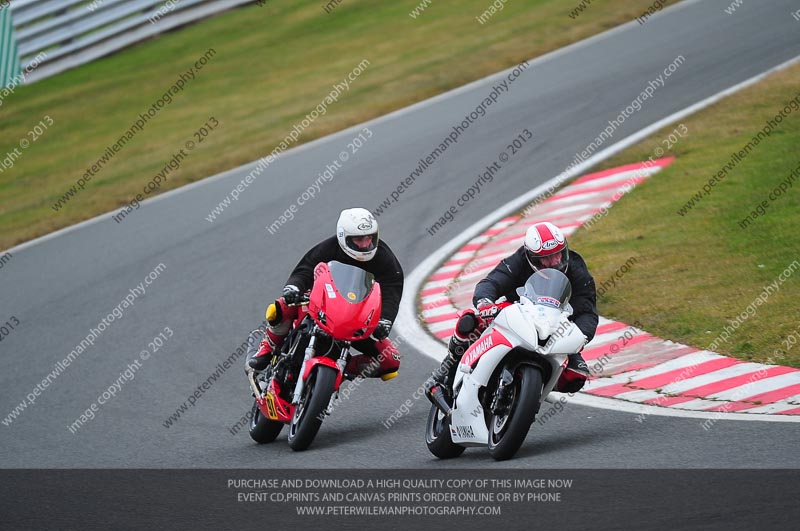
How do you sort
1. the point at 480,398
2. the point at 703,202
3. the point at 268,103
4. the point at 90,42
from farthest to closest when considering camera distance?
the point at 90,42
the point at 268,103
the point at 703,202
the point at 480,398

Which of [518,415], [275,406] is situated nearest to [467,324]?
[518,415]

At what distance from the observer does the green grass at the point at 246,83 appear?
19.1 metres

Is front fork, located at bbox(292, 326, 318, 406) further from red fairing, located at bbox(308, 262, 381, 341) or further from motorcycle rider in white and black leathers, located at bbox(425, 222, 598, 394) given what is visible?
motorcycle rider in white and black leathers, located at bbox(425, 222, 598, 394)

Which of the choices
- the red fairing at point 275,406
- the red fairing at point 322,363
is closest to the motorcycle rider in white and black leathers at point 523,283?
the red fairing at point 322,363

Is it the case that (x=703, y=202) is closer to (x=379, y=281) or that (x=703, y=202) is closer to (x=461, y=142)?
(x=461, y=142)

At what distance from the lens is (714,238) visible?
478 inches

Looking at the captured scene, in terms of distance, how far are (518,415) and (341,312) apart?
1.78m

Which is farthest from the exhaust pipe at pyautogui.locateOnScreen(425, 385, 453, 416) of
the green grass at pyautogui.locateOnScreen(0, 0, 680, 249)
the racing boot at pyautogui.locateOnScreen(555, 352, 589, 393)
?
the green grass at pyautogui.locateOnScreen(0, 0, 680, 249)

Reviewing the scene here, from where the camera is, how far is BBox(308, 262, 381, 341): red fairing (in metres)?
8.20

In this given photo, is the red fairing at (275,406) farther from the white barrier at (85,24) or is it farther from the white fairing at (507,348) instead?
the white barrier at (85,24)

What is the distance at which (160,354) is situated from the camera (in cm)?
1134

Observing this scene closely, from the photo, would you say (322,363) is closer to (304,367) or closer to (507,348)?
(304,367)
